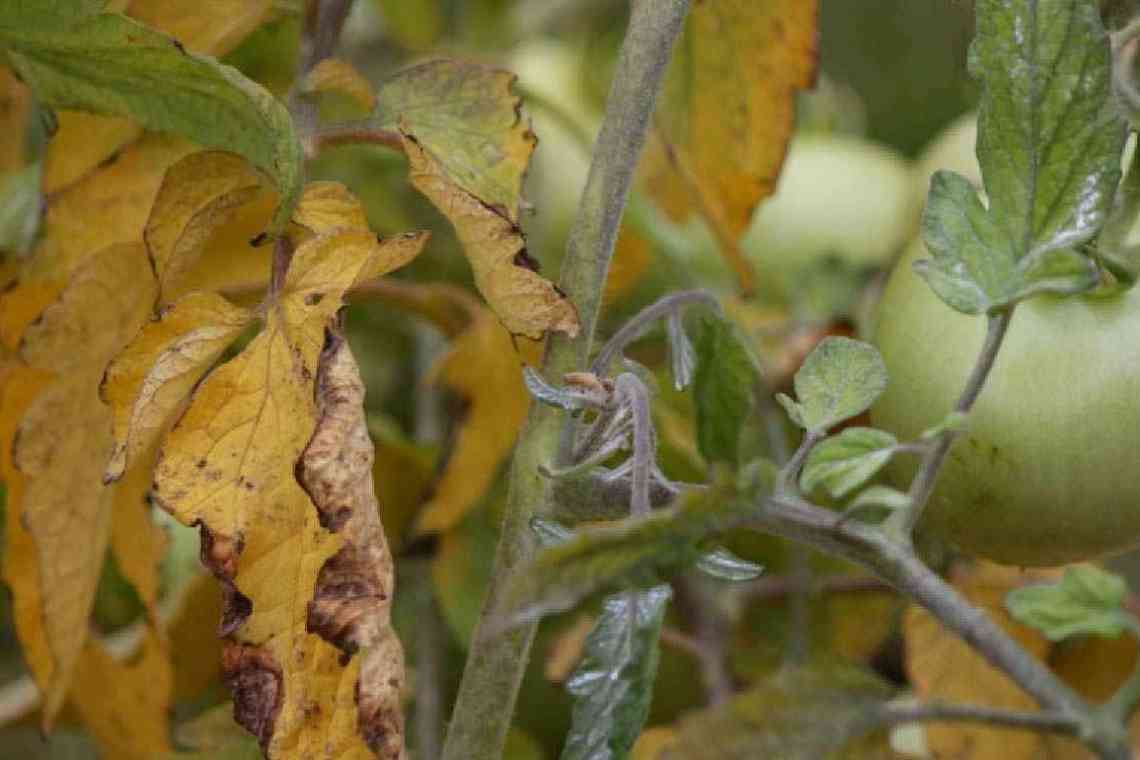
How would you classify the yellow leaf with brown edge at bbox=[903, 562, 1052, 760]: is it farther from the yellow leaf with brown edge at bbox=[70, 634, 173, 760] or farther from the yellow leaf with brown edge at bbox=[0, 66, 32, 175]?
the yellow leaf with brown edge at bbox=[0, 66, 32, 175]

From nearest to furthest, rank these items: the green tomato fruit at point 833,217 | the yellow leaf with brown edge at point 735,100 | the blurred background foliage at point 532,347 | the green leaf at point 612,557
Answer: the green leaf at point 612,557 < the yellow leaf with brown edge at point 735,100 < the blurred background foliage at point 532,347 < the green tomato fruit at point 833,217

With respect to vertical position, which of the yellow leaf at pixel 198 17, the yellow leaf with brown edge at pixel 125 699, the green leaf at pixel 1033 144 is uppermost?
Result: the green leaf at pixel 1033 144

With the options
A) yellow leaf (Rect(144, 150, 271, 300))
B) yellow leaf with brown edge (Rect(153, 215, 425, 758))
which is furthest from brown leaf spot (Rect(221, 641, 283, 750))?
yellow leaf (Rect(144, 150, 271, 300))

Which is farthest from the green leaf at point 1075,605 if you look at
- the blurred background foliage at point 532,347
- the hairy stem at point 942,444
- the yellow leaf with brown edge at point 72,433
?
the yellow leaf with brown edge at point 72,433

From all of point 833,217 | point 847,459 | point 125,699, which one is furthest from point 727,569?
point 833,217

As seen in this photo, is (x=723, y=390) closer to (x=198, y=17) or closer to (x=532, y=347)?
(x=532, y=347)

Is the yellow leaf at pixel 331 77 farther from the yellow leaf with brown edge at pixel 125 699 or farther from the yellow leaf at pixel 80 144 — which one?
the yellow leaf with brown edge at pixel 125 699
